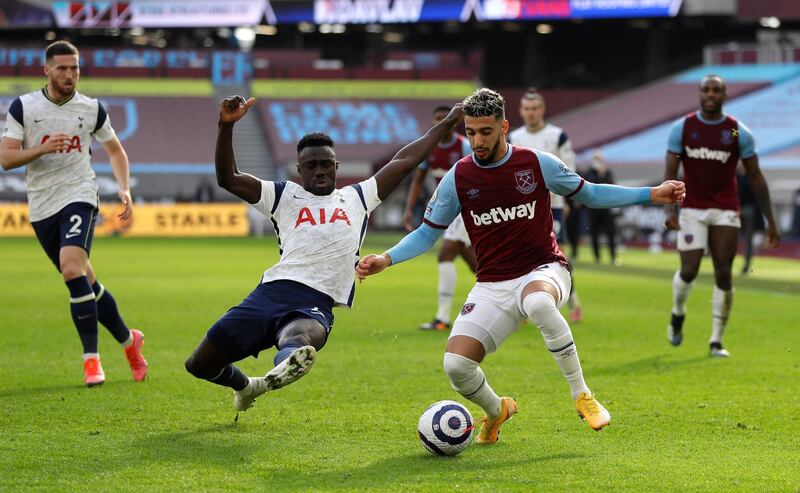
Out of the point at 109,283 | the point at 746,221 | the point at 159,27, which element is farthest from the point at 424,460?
the point at 159,27

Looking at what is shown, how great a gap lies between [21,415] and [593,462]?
373 centimetres

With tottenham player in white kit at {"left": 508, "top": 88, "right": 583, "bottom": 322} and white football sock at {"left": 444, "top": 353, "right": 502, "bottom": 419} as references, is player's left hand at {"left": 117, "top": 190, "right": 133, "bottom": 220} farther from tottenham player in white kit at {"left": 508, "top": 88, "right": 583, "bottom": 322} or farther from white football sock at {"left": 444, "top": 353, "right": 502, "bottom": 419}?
tottenham player in white kit at {"left": 508, "top": 88, "right": 583, "bottom": 322}

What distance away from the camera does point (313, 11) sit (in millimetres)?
51188

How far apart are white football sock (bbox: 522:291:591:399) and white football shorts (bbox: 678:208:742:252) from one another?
179 inches

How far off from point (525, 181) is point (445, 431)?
5.17 ft

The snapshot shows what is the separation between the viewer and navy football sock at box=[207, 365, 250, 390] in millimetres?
7320

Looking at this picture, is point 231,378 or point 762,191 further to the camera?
point 762,191

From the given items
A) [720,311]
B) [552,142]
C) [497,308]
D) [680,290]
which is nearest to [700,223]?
[680,290]

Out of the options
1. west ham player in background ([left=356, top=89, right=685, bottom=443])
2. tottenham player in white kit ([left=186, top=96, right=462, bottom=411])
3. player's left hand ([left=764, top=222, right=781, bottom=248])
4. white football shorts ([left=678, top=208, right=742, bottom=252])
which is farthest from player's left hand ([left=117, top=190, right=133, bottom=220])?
player's left hand ([left=764, top=222, right=781, bottom=248])

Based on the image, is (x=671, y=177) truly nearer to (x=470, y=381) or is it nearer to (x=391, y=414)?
(x=391, y=414)

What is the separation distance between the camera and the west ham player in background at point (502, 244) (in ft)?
22.6

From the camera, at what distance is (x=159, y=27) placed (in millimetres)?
52500

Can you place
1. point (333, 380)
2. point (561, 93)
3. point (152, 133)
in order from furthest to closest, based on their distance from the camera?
Answer: 1. point (561, 93)
2. point (152, 133)
3. point (333, 380)

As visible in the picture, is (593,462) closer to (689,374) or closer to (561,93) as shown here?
(689,374)
